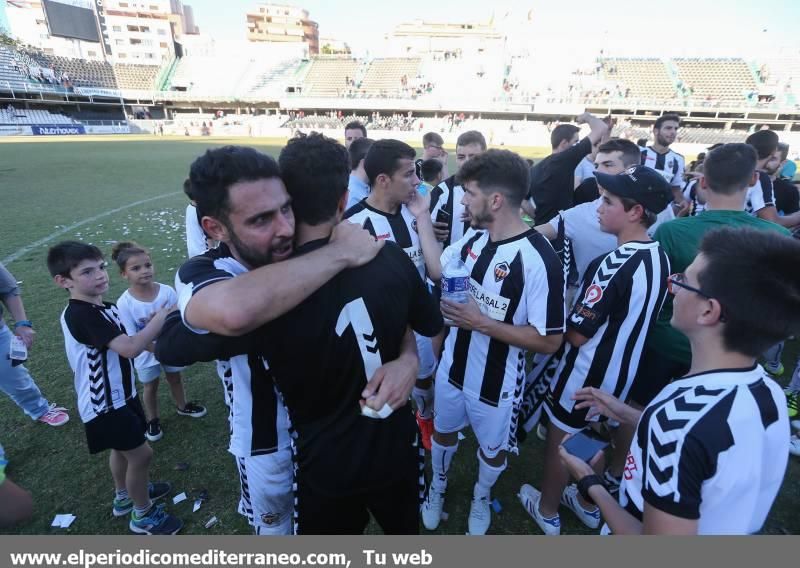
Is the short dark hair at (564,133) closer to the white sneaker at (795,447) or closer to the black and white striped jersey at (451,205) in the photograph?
the black and white striped jersey at (451,205)

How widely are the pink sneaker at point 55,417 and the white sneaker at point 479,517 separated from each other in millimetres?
3997

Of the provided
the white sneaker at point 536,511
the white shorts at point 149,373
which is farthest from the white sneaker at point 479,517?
the white shorts at point 149,373

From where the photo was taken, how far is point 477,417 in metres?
3.03

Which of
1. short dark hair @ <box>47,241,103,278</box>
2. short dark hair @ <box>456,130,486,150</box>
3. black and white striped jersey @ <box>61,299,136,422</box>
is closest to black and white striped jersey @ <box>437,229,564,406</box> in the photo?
black and white striped jersey @ <box>61,299,136,422</box>

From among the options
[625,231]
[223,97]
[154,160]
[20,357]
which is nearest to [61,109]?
[223,97]

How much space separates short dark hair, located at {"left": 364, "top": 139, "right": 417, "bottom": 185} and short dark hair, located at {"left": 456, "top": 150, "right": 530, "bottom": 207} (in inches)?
32.9

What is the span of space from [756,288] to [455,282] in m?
1.38

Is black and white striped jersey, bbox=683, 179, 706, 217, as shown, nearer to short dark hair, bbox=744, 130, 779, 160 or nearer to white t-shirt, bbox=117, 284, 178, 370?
short dark hair, bbox=744, 130, 779, 160

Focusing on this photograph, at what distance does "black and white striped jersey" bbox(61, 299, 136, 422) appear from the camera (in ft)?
9.04

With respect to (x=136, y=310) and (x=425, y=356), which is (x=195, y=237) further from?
(x=425, y=356)

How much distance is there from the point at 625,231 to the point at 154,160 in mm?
26629

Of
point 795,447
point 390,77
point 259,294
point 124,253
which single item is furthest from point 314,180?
point 390,77

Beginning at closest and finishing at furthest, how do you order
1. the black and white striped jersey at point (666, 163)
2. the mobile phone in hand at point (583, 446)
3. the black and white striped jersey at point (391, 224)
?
the mobile phone in hand at point (583, 446), the black and white striped jersey at point (391, 224), the black and white striped jersey at point (666, 163)

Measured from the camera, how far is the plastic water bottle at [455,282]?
246 cm
